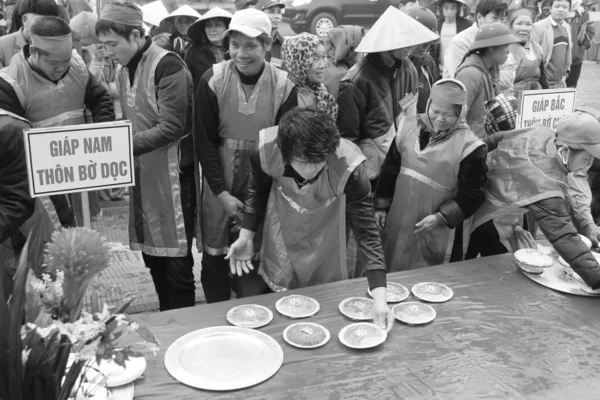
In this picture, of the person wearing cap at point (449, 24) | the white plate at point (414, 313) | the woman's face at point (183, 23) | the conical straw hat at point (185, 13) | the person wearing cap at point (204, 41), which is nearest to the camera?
the white plate at point (414, 313)

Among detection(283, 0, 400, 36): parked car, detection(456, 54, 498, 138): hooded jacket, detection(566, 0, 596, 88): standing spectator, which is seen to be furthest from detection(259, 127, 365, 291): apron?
detection(283, 0, 400, 36): parked car

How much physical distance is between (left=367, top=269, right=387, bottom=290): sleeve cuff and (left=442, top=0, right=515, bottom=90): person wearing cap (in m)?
2.08

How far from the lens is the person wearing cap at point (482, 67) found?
2736 millimetres

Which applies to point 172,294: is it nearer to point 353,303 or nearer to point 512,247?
point 353,303

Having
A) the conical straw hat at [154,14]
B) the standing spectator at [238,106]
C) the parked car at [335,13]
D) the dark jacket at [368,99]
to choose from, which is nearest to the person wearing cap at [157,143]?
the standing spectator at [238,106]

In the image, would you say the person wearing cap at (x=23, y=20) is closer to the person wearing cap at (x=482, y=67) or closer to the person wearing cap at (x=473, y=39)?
the person wearing cap at (x=482, y=67)

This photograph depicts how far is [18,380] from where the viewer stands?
34.9 inches

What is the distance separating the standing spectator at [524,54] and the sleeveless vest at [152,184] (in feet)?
8.14

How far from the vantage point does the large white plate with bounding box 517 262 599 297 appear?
1.81 meters

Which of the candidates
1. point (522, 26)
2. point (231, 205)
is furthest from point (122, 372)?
point (522, 26)

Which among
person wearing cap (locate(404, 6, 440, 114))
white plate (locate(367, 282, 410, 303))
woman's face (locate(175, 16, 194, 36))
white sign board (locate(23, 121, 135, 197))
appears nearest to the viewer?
white plate (locate(367, 282, 410, 303))

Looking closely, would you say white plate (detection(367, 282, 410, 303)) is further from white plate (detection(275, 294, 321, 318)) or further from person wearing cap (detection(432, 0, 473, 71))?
person wearing cap (detection(432, 0, 473, 71))

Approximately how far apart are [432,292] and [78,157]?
121 centimetres

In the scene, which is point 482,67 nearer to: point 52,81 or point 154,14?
point 52,81
